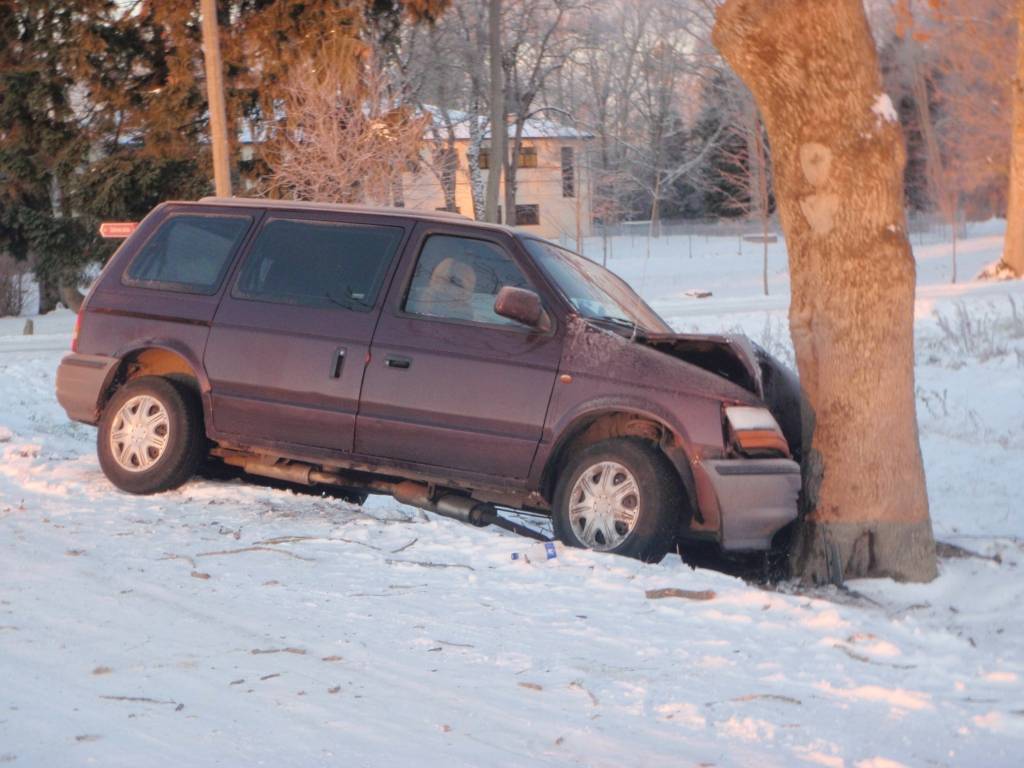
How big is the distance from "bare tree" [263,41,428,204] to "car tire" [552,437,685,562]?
17.4 meters

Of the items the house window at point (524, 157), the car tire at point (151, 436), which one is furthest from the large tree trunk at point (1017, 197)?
the car tire at point (151, 436)

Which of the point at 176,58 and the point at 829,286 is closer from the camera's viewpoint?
the point at 829,286

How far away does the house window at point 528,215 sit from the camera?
63.3 meters

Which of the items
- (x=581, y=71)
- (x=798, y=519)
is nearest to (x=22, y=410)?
(x=798, y=519)

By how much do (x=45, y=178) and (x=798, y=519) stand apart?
26003 millimetres

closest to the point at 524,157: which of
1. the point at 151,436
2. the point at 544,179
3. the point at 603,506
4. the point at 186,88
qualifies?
the point at 544,179

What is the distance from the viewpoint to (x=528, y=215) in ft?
211

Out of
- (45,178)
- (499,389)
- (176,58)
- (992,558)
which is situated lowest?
(992,558)

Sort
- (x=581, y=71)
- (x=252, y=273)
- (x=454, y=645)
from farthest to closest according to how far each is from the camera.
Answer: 1. (x=581, y=71)
2. (x=252, y=273)
3. (x=454, y=645)

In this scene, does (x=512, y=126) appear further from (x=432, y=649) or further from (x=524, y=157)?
(x=432, y=649)

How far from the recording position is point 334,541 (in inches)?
285

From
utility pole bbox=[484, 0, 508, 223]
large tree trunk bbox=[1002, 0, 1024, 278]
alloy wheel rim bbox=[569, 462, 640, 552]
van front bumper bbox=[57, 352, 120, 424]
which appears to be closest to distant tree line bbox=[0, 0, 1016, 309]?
utility pole bbox=[484, 0, 508, 223]

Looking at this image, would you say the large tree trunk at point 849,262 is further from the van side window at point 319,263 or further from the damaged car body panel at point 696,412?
the van side window at point 319,263

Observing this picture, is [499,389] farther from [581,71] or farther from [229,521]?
[581,71]
